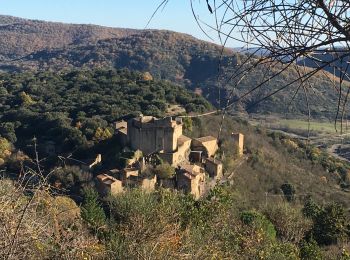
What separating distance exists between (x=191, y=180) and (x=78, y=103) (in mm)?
13006

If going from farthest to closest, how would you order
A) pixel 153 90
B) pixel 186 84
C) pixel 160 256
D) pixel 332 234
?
pixel 186 84 → pixel 153 90 → pixel 332 234 → pixel 160 256

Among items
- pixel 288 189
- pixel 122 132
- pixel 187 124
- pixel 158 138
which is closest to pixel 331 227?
pixel 288 189

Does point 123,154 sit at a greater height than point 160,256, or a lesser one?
lesser

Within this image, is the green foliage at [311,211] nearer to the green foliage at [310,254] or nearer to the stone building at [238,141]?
the green foliage at [310,254]

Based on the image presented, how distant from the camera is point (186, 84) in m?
49.5

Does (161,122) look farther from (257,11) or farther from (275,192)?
(257,11)

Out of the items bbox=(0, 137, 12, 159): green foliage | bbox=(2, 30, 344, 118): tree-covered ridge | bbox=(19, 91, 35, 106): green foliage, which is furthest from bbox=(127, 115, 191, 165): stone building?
bbox=(2, 30, 344, 118): tree-covered ridge

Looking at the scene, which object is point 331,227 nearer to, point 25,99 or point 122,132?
point 122,132

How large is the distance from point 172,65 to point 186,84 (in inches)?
246

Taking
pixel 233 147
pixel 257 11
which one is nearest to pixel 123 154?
pixel 233 147

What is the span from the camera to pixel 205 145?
20.5m

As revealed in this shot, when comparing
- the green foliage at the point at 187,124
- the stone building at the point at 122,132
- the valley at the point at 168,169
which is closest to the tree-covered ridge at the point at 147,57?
the valley at the point at 168,169

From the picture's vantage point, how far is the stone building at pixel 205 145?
806 inches

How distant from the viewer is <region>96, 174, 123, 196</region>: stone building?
15.9m
